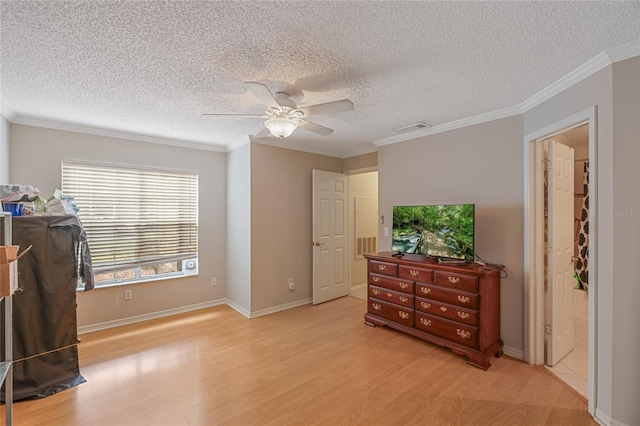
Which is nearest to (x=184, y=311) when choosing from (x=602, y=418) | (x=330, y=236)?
(x=330, y=236)

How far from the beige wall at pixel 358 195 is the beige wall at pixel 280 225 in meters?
0.83

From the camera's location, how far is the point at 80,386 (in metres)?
2.38

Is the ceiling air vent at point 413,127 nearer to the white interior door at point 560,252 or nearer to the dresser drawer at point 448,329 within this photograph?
the white interior door at point 560,252

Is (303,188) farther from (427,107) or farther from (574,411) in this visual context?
(574,411)

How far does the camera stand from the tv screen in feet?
9.58

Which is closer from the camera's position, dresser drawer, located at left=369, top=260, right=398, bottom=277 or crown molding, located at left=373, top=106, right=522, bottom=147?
crown molding, located at left=373, top=106, right=522, bottom=147

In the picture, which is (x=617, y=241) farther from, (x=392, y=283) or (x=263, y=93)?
(x=263, y=93)

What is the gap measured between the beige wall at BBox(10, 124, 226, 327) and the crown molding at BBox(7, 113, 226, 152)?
55 millimetres

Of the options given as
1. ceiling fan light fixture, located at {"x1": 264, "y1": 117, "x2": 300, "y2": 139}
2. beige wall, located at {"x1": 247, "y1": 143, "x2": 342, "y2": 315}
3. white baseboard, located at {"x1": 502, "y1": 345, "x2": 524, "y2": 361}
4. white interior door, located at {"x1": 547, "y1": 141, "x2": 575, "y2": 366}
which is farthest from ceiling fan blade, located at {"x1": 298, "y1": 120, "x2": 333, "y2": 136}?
white baseboard, located at {"x1": 502, "y1": 345, "x2": 524, "y2": 361}

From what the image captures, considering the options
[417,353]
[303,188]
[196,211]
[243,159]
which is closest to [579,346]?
[417,353]

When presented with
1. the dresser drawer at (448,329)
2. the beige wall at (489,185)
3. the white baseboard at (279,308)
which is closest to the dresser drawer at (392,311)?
the dresser drawer at (448,329)

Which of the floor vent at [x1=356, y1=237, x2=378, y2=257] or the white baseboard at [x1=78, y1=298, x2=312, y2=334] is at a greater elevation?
the floor vent at [x1=356, y1=237, x2=378, y2=257]

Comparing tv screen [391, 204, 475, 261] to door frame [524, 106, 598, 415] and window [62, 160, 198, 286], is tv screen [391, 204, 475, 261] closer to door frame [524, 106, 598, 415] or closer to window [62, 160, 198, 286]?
door frame [524, 106, 598, 415]

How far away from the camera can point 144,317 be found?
3.85 m
